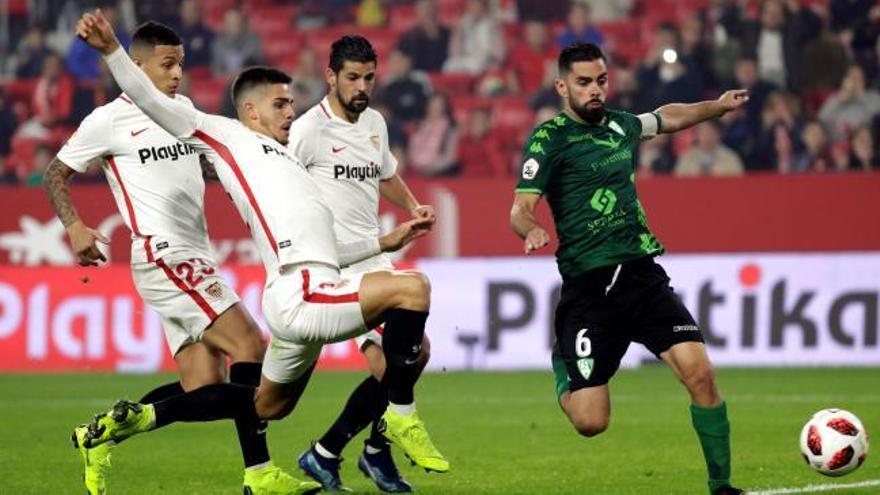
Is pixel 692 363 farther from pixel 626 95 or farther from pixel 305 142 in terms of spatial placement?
pixel 626 95

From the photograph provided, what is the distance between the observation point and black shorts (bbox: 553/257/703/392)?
8.34 m

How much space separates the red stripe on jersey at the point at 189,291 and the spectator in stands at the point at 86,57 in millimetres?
12937

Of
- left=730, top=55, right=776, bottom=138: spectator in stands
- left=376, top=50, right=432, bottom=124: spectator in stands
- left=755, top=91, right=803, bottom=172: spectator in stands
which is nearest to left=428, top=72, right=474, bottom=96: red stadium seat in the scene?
left=376, top=50, right=432, bottom=124: spectator in stands

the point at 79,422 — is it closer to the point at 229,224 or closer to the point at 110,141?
the point at 110,141

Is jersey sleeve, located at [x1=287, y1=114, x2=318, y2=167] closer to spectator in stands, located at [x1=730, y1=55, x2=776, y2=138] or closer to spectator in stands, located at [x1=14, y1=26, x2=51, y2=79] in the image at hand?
spectator in stands, located at [x1=730, y1=55, x2=776, y2=138]

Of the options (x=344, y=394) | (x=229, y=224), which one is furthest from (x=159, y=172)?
(x=229, y=224)

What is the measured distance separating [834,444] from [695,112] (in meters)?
1.94

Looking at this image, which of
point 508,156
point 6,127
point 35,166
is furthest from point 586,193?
point 6,127

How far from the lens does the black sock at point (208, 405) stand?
816 centimetres

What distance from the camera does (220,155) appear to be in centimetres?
805

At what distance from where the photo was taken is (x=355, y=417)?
362 inches

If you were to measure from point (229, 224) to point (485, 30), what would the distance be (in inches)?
200

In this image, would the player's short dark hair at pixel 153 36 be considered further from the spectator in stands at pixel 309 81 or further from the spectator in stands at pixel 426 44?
the spectator in stands at pixel 426 44

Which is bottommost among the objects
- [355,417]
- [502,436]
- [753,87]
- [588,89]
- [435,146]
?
[502,436]
